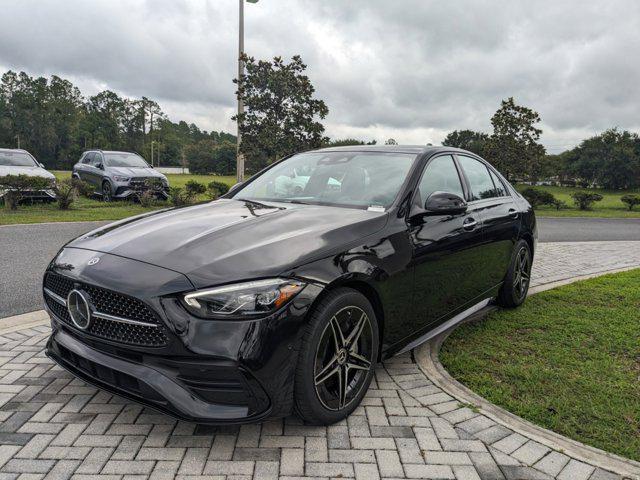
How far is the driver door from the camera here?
3297mm

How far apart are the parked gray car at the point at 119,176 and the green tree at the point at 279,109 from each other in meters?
3.63

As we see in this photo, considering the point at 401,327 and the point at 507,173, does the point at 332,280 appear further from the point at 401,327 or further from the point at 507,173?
the point at 507,173

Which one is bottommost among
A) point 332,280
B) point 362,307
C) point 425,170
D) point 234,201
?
point 362,307

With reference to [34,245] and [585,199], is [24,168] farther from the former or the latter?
[585,199]

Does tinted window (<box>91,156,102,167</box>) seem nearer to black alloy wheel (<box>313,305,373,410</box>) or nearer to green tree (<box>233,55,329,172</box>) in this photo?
green tree (<box>233,55,329,172</box>)

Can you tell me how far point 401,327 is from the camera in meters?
3.19

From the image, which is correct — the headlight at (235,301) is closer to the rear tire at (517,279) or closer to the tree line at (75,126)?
the rear tire at (517,279)

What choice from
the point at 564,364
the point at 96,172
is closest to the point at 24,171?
the point at 96,172

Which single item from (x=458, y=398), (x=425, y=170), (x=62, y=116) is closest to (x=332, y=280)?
(x=458, y=398)

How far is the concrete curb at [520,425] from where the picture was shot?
2463 millimetres

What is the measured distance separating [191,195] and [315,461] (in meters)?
12.7

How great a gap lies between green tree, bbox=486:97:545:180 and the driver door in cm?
2155

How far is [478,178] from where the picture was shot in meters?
4.57

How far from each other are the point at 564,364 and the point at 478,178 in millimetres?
1811
